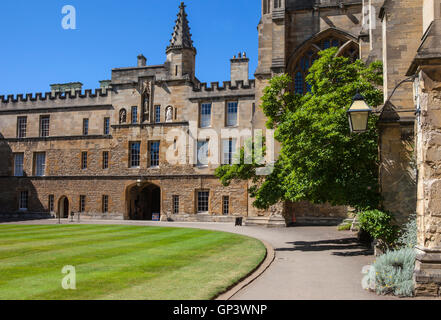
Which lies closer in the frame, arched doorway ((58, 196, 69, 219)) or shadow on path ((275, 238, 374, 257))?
shadow on path ((275, 238, 374, 257))

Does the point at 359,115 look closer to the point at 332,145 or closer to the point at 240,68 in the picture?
the point at 332,145

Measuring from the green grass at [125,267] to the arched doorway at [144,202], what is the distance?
19867mm

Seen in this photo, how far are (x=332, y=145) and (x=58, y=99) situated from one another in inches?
1246

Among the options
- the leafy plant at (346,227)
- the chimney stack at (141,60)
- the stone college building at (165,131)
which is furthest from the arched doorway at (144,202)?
the leafy plant at (346,227)

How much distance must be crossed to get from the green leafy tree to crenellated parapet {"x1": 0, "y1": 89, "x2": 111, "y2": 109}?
25.1 m

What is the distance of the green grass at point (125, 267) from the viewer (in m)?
7.68

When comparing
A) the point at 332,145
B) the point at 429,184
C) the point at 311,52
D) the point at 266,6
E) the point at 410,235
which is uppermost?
the point at 266,6

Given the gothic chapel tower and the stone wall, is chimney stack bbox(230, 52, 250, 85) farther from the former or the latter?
the stone wall

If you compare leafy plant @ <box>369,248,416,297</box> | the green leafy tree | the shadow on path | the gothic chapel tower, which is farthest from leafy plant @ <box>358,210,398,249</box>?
the gothic chapel tower

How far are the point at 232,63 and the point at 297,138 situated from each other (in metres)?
24.2

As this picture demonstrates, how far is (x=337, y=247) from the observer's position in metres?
15.5

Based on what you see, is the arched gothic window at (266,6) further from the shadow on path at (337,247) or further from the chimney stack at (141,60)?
the shadow on path at (337,247)

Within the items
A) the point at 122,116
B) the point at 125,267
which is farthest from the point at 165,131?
the point at 125,267

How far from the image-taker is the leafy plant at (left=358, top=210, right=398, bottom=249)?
36.3 feet
